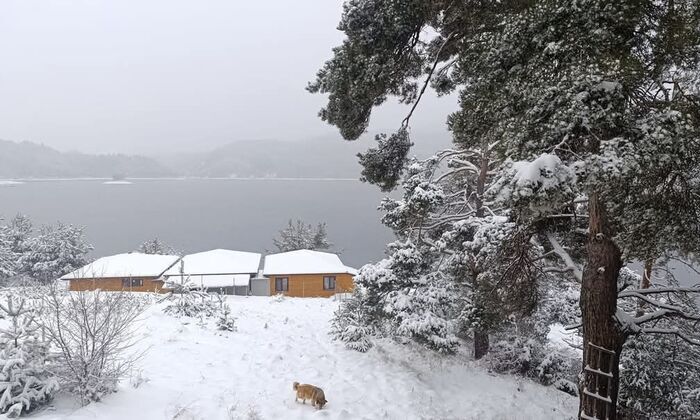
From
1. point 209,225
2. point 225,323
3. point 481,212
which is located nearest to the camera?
point 225,323

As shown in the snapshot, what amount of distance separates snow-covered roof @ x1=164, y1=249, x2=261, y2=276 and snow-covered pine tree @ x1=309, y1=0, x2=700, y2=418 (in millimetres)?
28926

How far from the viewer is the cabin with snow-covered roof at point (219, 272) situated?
103 ft

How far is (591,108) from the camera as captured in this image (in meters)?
3.68

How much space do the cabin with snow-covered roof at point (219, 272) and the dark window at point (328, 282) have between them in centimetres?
581

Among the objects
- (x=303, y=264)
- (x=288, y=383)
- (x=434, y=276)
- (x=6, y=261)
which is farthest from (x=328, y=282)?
(x=6, y=261)

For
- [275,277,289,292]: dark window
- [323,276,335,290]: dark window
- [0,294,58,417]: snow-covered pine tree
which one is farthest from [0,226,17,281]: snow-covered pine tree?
[0,294,58,417]: snow-covered pine tree

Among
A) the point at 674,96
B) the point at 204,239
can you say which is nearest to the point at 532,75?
the point at 674,96

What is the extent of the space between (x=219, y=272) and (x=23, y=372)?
89.2ft

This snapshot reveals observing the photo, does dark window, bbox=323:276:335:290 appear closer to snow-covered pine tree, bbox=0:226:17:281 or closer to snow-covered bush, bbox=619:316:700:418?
snow-covered bush, bbox=619:316:700:418

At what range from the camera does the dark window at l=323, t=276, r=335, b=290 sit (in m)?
34.0

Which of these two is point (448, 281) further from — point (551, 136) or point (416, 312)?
point (551, 136)

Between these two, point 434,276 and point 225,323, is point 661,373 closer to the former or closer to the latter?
point 434,276

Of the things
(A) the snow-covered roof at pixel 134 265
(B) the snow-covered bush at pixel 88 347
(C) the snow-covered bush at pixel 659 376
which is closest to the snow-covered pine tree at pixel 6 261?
(A) the snow-covered roof at pixel 134 265

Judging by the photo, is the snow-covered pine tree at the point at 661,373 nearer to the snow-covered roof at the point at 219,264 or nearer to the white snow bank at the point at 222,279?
the white snow bank at the point at 222,279
